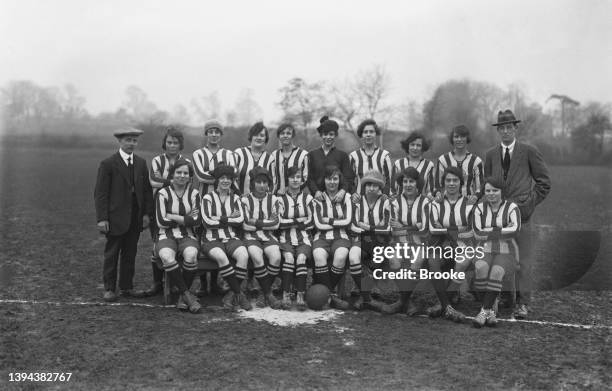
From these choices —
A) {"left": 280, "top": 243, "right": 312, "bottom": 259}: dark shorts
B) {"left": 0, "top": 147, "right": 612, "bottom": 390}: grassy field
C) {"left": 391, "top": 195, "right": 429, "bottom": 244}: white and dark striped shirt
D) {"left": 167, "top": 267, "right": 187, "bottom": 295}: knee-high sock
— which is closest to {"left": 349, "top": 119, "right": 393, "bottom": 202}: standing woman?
{"left": 391, "top": 195, "right": 429, "bottom": 244}: white and dark striped shirt

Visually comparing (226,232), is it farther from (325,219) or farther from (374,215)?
(374,215)

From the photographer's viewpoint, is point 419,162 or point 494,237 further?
point 419,162

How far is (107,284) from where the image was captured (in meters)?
5.79

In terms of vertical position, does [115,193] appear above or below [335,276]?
above

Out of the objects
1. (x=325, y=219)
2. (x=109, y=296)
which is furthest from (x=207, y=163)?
(x=109, y=296)

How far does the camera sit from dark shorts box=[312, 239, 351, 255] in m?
5.52

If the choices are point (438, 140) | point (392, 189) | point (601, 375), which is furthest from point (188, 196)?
point (438, 140)

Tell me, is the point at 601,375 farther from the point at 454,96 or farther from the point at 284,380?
the point at 454,96

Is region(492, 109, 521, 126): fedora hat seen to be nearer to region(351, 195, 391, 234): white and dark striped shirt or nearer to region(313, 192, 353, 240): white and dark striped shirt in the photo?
region(351, 195, 391, 234): white and dark striped shirt

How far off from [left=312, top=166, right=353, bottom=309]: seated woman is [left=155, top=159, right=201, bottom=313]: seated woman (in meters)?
1.20

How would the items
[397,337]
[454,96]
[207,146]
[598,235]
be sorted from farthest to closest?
[454,96] → [598,235] → [207,146] → [397,337]

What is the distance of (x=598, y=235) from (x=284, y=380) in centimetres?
879

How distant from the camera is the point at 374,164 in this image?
A: 615 centimetres

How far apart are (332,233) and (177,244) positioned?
155 cm
